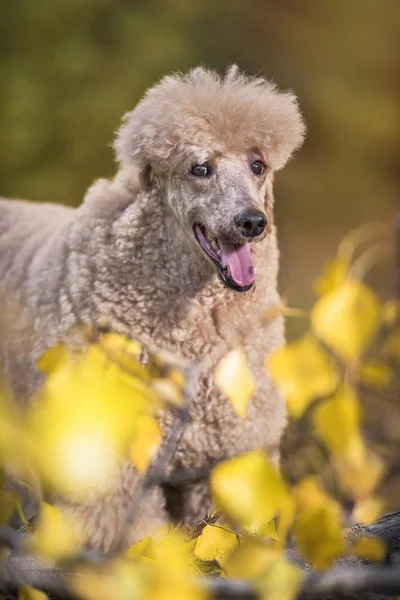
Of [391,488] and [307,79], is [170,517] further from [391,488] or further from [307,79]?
[307,79]

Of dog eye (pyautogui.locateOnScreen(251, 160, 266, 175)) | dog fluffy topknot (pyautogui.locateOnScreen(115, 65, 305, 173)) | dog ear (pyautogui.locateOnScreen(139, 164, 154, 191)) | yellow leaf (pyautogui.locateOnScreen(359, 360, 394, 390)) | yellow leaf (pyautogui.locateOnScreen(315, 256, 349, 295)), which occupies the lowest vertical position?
yellow leaf (pyautogui.locateOnScreen(359, 360, 394, 390))

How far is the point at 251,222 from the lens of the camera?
1.72 m

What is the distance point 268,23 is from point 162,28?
1.02 meters

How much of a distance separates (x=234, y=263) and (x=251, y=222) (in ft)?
0.42

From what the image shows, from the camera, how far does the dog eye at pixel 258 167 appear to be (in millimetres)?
1906

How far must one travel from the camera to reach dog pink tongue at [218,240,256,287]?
5.92 feet

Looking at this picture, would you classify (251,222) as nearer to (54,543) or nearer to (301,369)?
(301,369)

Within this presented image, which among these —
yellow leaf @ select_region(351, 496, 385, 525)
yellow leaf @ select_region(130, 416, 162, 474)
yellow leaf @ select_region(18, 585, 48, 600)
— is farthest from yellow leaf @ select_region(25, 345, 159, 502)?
yellow leaf @ select_region(351, 496, 385, 525)

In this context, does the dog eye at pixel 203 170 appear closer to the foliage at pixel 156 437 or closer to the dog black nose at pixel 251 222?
the dog black nose at pixel 251 222

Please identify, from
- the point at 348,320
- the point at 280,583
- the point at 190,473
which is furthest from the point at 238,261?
the point at 280,583

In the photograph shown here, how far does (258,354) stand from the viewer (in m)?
2.04

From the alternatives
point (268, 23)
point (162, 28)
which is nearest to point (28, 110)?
point (162, 28)

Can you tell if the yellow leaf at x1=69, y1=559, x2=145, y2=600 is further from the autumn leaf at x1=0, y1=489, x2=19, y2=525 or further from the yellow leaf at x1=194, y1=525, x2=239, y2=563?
the yellow leaf at x1=194, y1=525, x2=239, y2=563

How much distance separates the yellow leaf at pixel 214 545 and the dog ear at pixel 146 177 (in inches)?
40.2
